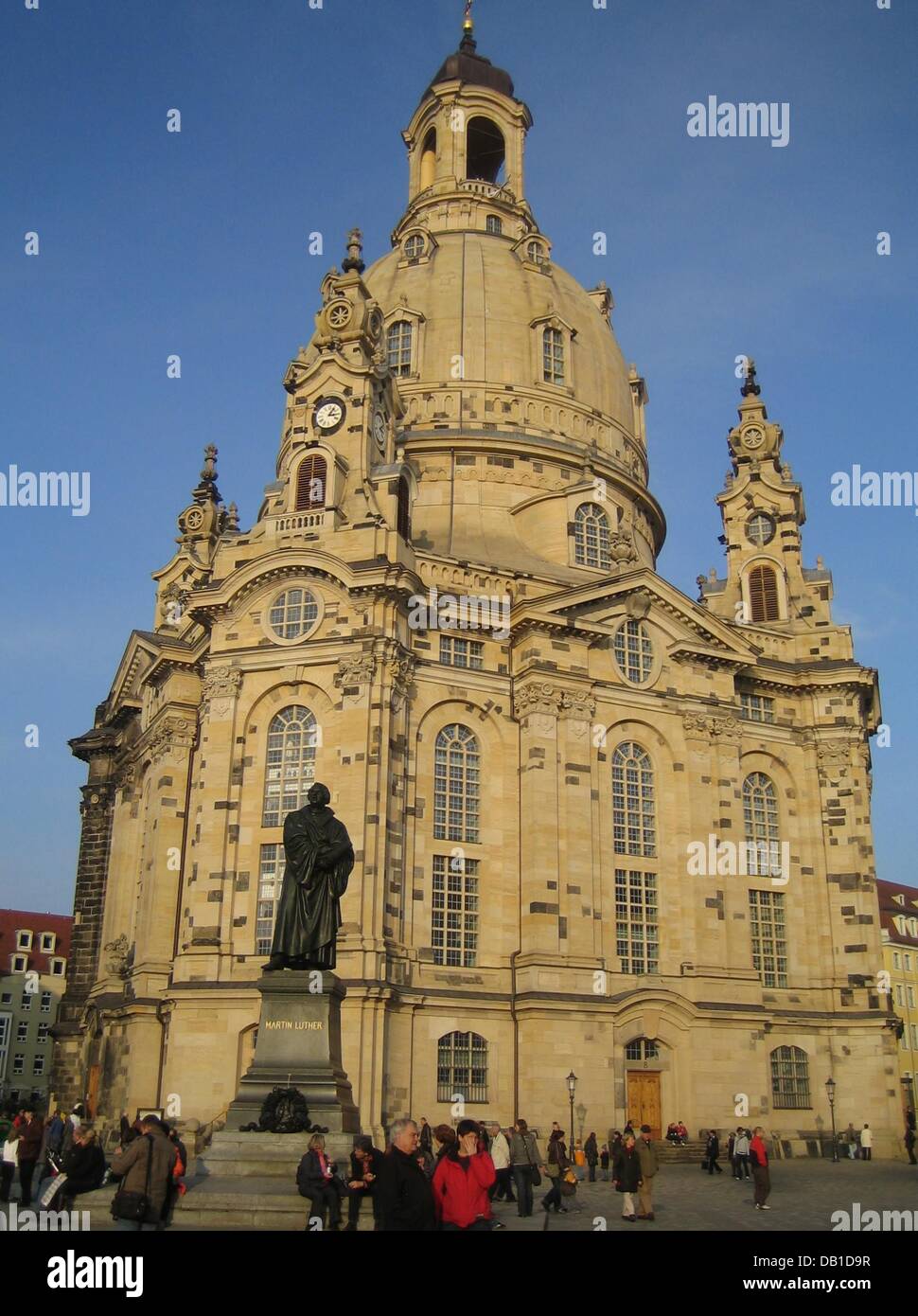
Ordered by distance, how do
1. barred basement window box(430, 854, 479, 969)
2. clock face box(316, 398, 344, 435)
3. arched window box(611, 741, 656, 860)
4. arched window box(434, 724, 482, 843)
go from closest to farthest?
barred basement window box(430, 854, 479, 969)
arched window box(434, 724, 482, 843)
arched window box(611, 741, 656, 860)
clock face box(316, 398, 344, 435)

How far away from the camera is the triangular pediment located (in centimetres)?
4753

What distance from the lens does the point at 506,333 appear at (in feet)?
Answer: 199

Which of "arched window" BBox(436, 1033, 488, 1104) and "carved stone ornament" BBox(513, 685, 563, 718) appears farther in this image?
"carved stone ornament" BBox(513, 685, 563, 718)

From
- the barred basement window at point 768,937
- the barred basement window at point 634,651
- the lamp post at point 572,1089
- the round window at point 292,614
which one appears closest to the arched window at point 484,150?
the barred basement window at point 634,651

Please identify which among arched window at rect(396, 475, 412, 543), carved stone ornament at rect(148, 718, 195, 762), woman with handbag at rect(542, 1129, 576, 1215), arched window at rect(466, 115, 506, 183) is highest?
arched window at rect(466, 115, 506, 183)

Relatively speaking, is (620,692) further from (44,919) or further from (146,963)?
(44,919)

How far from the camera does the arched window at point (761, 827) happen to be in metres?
51.7

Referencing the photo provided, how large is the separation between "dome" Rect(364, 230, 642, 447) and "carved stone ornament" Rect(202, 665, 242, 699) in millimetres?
17905

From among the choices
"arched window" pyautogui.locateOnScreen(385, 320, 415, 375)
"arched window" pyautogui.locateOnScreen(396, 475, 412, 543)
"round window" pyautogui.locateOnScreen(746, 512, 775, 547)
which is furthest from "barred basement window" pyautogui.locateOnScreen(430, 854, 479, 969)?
"arched window" pyautogui.locateOnScreen(385, 320, 415, 375)

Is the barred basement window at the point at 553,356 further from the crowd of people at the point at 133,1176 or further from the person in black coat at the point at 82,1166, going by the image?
the person in black coat at the point at 82,1166

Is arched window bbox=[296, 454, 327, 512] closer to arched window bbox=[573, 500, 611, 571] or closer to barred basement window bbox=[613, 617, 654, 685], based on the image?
arched window bbox=[573, 500, 611, 571]

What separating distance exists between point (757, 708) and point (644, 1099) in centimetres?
1784

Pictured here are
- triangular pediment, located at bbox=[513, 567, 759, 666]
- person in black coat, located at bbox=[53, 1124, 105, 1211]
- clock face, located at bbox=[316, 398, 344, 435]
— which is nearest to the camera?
person in black coat, located at bbox=[53, 1124, 105, 1211]
